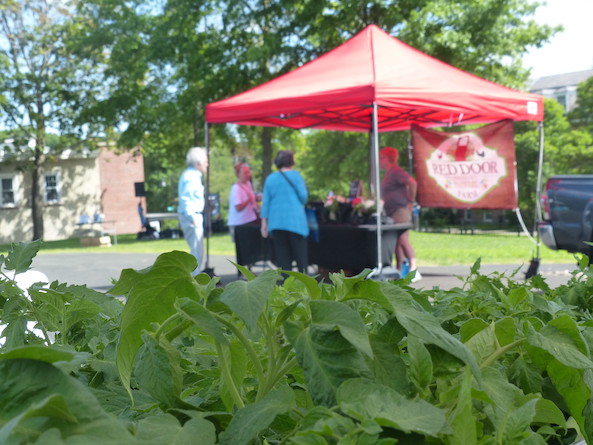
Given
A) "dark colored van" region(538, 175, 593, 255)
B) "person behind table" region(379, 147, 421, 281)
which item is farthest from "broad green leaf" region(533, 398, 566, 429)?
"dark colored van" region(538, 175, 593, 255)

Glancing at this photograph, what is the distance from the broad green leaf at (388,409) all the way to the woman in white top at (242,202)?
9431mm

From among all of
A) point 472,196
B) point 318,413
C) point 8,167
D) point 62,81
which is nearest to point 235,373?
point 318,413

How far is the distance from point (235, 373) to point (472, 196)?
391 inches

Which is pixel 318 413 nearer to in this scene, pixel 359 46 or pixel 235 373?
pixel 235 373

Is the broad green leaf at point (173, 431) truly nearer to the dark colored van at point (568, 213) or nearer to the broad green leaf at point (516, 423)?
the broad green leaf at point (516, 423)

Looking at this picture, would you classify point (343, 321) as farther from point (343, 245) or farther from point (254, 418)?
point (343, 245)

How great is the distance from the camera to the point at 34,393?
36 cm

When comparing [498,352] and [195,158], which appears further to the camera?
[195,158]

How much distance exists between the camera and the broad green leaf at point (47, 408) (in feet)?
1.08

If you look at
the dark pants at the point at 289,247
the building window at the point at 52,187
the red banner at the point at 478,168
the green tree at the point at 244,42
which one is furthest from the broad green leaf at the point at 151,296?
the building window at the point at 52,187

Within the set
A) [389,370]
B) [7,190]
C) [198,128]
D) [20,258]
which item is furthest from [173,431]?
[7,190]

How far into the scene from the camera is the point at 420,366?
1.62ft

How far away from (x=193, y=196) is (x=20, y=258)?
8.14 m

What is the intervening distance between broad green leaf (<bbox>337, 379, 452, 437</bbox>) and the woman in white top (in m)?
9.43
